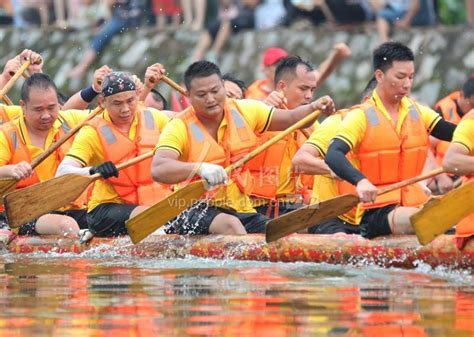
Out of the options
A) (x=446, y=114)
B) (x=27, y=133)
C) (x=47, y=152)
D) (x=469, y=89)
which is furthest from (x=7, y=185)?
(x=446, y=114)

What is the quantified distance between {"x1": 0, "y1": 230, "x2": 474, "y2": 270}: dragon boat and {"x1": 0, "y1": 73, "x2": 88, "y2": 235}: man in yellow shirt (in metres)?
0.19

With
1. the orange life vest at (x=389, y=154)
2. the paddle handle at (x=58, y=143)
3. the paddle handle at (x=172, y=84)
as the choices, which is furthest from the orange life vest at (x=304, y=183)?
the orange life vest at (x=389, y=154)

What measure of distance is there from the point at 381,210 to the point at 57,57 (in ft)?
39.8

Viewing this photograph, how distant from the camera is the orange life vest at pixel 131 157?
13883mm

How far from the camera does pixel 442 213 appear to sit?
454 inches

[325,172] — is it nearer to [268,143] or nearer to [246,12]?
[268,143]

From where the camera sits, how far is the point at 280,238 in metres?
12.6

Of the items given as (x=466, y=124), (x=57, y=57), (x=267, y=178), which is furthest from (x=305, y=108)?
(x=57, y=57)

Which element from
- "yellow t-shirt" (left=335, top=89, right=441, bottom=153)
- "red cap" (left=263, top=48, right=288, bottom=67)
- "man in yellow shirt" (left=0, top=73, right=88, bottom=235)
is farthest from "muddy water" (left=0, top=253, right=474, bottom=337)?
"red cap" (left=263, top=48, right=288, bottom=67)

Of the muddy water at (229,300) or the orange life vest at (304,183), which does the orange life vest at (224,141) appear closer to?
the muddy water at (229,300)

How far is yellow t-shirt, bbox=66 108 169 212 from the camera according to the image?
13789mm

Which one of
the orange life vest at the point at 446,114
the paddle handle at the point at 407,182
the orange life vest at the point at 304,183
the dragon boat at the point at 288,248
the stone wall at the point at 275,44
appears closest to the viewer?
the dragon boat at the point at 288,248

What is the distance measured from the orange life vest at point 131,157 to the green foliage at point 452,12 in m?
7.40

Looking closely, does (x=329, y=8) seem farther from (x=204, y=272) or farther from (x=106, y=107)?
(x=204, y=272)
